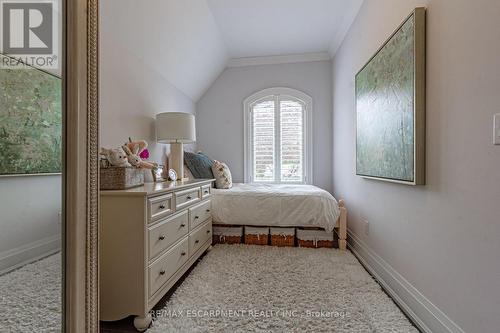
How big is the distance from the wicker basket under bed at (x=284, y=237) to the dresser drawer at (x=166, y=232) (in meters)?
1.19

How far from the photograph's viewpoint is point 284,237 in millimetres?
2850

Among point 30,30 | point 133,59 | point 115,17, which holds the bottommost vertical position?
point 30,30

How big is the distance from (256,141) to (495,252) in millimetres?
3498

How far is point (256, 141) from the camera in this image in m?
4.29

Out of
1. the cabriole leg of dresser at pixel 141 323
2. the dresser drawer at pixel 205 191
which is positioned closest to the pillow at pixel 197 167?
the dresser drawer at pixel 205 191

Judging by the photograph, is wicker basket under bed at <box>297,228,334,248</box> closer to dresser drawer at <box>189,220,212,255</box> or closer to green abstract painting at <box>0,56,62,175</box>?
dresser drawer at <box>189,220,212,255</box>

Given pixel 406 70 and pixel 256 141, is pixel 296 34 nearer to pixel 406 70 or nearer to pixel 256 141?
pixel 256 141

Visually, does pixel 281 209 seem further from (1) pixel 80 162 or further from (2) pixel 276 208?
(1) pixel 80 162

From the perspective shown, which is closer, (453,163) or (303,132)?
(453,163)

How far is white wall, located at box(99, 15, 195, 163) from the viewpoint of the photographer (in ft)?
6.37

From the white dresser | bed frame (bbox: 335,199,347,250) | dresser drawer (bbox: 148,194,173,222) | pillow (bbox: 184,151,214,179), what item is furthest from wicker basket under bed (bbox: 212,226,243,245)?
the white dresser

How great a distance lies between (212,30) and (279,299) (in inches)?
125

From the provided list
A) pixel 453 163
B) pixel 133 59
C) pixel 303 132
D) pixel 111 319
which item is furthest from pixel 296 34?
pixel 111 319

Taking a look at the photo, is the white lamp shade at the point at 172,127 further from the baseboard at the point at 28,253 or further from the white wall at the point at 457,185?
the white wall at the point at 457,185
